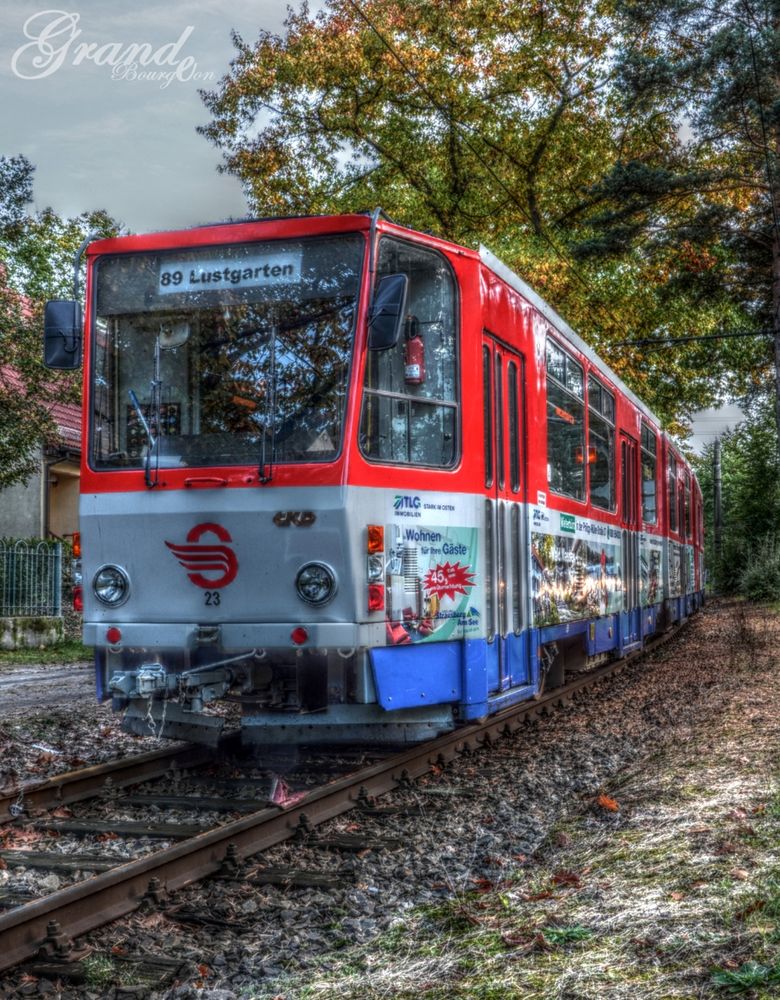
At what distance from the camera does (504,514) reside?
849 cm

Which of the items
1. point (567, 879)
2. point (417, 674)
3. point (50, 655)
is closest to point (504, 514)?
point (417, 674)

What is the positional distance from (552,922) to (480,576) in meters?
3.55

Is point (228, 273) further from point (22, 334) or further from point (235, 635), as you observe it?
point (22, 334)

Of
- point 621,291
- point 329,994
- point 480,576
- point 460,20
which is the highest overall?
point 460,20

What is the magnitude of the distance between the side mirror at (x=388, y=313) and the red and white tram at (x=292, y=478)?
0.01m

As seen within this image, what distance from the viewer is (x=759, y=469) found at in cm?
3216

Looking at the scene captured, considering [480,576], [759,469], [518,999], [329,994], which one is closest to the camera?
[518,999]

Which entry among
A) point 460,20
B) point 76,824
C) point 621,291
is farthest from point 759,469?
point 76,824

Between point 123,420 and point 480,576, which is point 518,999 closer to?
point 480,576

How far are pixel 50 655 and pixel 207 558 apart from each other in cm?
1178

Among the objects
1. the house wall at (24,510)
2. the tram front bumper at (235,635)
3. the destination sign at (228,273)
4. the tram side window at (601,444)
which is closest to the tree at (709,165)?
the tram side window at (601,444)

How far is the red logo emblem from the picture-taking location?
7215 mm

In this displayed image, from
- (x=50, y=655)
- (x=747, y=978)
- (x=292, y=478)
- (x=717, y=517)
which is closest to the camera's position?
(x=747, y=978)

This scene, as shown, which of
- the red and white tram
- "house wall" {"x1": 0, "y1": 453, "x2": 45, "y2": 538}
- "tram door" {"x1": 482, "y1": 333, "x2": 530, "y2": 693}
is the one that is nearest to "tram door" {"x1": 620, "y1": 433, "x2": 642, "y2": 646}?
"tram door" {"x1": 482, "y1": 333, "x2": 530, "y2": 693}
